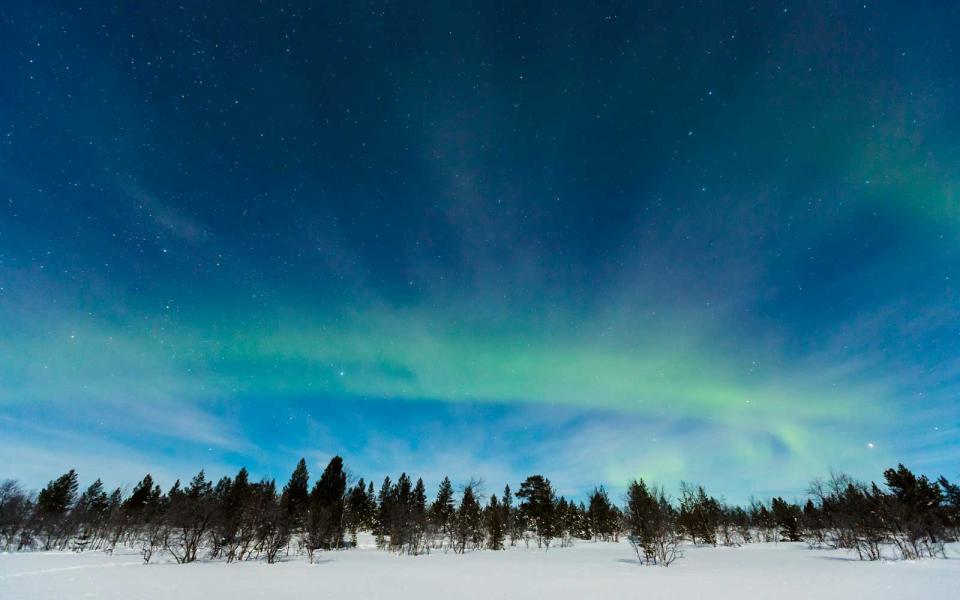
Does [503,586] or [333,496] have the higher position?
[333,496]

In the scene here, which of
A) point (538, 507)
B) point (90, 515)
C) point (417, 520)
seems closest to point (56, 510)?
point (90, 515)

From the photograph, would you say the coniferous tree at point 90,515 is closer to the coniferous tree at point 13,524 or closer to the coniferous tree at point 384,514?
the coniferous tree at point 13,524

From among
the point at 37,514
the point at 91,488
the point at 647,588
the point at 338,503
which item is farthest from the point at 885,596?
the point at 91,488

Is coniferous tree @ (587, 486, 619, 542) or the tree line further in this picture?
coniferous tree @ (587, 486, 619, 542)

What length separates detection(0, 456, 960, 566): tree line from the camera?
3456 cm

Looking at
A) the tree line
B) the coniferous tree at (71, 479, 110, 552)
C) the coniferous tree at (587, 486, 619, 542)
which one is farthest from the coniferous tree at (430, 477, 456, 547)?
the coniferous tree at (71, 479, 110, 552)

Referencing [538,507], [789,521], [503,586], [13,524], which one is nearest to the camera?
[503,586]

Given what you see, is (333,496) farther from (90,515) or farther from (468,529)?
(90,515)

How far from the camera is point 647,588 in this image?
A: 54.6 ft

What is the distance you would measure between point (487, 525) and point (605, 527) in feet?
110

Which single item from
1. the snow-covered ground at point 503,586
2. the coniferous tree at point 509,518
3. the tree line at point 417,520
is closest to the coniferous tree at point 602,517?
the tree line at point 417,520

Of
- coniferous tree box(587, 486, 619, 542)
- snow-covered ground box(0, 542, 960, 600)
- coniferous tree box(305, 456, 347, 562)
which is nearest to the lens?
snow-covered ground box(0, 542, 960, 600)

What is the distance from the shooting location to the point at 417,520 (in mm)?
50625

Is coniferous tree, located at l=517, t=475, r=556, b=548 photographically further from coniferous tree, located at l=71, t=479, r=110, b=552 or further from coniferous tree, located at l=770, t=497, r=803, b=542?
coniferous tree, located at l=71, t=479, r=110, b=552
